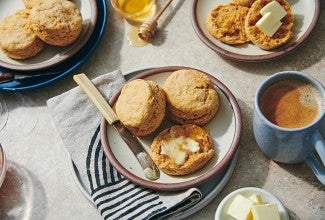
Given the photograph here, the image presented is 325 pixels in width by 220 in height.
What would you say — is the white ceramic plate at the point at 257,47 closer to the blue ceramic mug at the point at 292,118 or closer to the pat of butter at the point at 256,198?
the blue ceramic mug at the point at 292,118

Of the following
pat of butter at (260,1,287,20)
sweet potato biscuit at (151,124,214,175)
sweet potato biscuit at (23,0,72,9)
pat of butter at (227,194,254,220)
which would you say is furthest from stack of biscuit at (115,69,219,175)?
sweet potato biscuit at (23,0,72,9)

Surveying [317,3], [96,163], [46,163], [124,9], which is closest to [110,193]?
[96,163]

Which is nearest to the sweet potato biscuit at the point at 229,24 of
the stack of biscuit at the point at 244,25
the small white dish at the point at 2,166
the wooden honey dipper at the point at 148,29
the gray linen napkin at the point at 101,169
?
the stack of biscuit at the point at 244,25

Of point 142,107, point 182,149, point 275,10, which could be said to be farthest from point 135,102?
point 275,10

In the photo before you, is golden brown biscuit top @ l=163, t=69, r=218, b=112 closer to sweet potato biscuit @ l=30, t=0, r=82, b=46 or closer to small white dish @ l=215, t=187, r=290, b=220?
small white dish @ l=215, t=187, r=290, b=220

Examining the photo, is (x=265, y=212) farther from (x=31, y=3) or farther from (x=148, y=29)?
(x=31, y=3)
